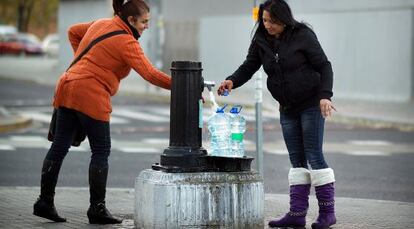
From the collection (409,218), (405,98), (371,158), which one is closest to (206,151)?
(409,218)

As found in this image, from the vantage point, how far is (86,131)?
8.40 metres

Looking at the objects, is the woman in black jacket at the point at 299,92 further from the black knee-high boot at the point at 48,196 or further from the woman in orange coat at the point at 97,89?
the black knee-high boot at the point at 48,196

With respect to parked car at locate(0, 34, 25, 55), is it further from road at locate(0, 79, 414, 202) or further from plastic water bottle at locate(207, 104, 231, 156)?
plastic water bottle at locate(207, 104, 231, 156)

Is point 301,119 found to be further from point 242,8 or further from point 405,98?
point 242,8

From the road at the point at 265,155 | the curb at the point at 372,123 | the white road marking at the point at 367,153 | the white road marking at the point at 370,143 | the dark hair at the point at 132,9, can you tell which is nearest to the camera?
the dark hair at the point at 132,9

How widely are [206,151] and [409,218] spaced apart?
1954mm

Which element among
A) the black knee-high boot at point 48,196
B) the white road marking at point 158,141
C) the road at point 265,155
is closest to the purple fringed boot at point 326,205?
the black knee-high boot at point 48,196

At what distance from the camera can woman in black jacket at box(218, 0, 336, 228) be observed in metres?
8.12

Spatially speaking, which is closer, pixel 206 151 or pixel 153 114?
pixel 206 151

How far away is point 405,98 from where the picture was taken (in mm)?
27812

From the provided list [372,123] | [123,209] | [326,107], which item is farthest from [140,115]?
[326,107]

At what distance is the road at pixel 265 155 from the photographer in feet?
39.4

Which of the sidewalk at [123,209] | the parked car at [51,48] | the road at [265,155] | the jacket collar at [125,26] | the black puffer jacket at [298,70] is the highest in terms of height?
the parked car at [51,48]

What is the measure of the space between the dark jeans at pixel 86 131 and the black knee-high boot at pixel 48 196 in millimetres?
72
